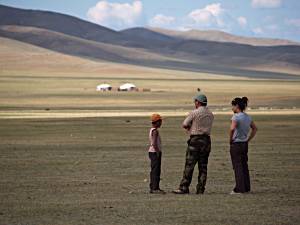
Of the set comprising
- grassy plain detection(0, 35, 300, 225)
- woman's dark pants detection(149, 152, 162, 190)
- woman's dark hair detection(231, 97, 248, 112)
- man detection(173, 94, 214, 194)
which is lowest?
grassy plain detection(0, 35, 300, 225)

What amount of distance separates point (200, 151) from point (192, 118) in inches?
20.2

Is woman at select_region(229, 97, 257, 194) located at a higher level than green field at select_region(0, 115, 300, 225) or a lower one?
higher

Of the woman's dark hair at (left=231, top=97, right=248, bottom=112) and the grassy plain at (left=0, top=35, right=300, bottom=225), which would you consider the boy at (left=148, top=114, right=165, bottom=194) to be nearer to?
the grassy plain at (left=0, top=35, right=300, bottom=225)

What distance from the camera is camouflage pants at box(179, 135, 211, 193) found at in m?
13.4

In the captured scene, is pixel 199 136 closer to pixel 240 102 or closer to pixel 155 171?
pixel 240 102

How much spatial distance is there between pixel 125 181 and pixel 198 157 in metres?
2.51

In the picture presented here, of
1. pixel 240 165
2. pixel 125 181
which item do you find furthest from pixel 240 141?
pixel 125 181

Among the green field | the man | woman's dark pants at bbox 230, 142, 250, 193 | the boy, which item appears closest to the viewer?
the green field

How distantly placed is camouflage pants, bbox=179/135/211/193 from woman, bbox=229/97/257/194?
1.32ft

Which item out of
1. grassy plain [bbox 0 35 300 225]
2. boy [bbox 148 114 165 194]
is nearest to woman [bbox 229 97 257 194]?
grassy plain [bbox 0 35 300 225]

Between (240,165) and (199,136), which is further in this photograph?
(240,165)

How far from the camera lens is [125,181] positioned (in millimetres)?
15695

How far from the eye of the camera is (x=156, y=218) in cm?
1097

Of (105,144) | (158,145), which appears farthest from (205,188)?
(105,144)
